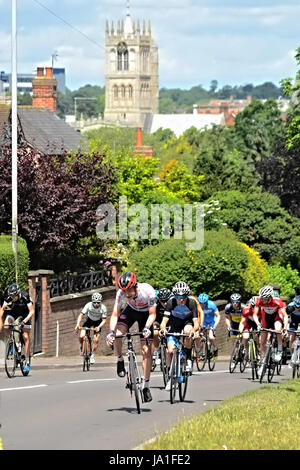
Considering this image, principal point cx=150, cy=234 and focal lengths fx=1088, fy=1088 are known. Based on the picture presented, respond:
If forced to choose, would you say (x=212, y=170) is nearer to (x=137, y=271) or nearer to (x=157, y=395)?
(x=137, y=271)

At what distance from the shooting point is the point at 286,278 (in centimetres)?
4931

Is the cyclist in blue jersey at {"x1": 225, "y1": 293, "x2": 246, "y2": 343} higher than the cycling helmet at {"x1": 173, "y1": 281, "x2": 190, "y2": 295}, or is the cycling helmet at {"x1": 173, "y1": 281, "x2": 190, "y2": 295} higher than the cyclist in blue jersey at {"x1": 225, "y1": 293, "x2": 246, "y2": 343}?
the cycling helmet at {"x1": 173, "y1": 281, "x2": 190, "y2": 295}

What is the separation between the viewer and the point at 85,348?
24.2 meters

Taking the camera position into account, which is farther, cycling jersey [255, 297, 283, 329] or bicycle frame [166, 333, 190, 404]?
cycling jersey [255, 297, 283, 329]

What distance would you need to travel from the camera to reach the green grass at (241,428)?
443 inches

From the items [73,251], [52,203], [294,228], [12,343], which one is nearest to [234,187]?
[294,228]

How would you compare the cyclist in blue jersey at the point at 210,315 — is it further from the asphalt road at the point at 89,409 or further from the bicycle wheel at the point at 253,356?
the bicycle wheel at the point at 253,356

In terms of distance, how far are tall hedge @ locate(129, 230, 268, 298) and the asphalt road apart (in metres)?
16.1

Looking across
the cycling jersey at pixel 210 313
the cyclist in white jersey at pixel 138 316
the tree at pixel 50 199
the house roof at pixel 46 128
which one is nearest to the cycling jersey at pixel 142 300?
the cyclist in white jersey at pixel 138 316

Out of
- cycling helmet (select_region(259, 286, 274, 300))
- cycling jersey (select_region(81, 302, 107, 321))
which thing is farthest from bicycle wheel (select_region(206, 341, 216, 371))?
cycling helmet (select_region(259, 286, 274, 300))

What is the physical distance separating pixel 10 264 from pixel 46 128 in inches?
772

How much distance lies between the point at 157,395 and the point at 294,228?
3431cm

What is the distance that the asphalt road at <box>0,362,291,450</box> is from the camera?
12164 mm

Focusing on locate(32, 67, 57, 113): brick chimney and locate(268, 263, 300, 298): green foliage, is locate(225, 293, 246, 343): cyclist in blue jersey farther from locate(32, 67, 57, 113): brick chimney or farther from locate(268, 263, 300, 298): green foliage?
locate(32, 67, 57, 113): brick chimney
